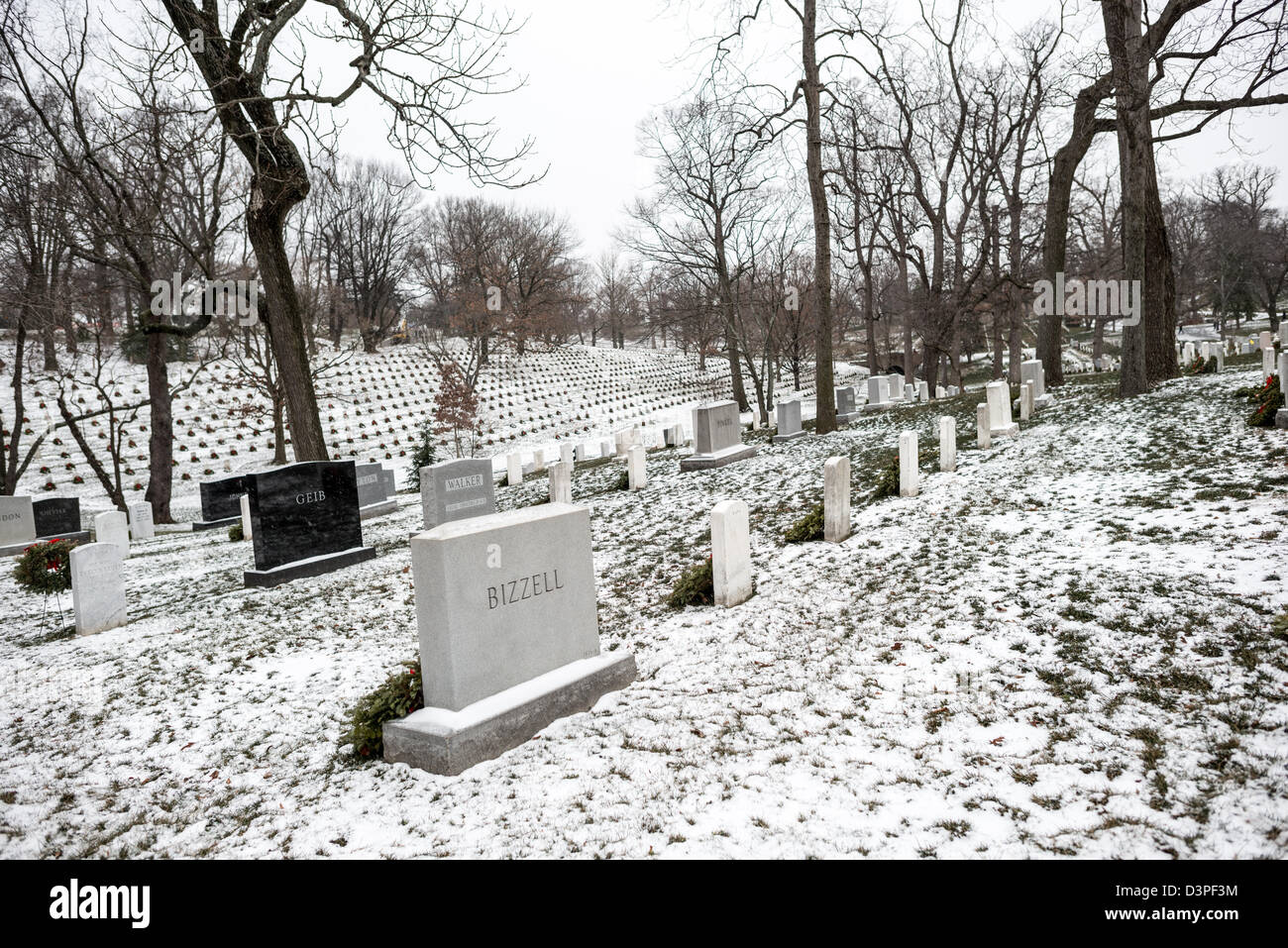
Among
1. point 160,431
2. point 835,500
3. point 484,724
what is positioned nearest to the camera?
point 484,724

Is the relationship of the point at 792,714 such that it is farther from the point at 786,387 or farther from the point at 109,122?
the point at 786,387

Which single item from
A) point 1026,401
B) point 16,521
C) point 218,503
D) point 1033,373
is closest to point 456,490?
point 218,503

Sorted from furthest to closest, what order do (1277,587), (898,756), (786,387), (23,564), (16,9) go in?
(786,387), (16,9), (23,564), (1277,587), (898,756)

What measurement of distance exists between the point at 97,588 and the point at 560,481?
6964 mm

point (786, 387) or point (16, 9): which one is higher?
point (16, 9)

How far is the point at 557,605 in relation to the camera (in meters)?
4.72

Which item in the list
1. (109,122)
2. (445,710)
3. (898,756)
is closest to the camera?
(898,756)

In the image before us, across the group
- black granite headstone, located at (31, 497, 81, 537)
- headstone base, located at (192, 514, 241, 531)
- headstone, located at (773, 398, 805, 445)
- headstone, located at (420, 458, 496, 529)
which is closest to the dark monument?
black granite headstone, located at (31, 497, 81, 537)

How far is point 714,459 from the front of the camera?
14406 millimetres

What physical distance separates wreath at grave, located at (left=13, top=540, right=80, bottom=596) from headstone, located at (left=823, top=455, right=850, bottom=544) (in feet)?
32.0

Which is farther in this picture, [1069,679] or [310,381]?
[310,381]

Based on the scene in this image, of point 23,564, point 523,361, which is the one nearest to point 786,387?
point 523,361

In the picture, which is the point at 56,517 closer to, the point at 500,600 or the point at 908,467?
the point at 500,600

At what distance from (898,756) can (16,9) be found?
736 inches
